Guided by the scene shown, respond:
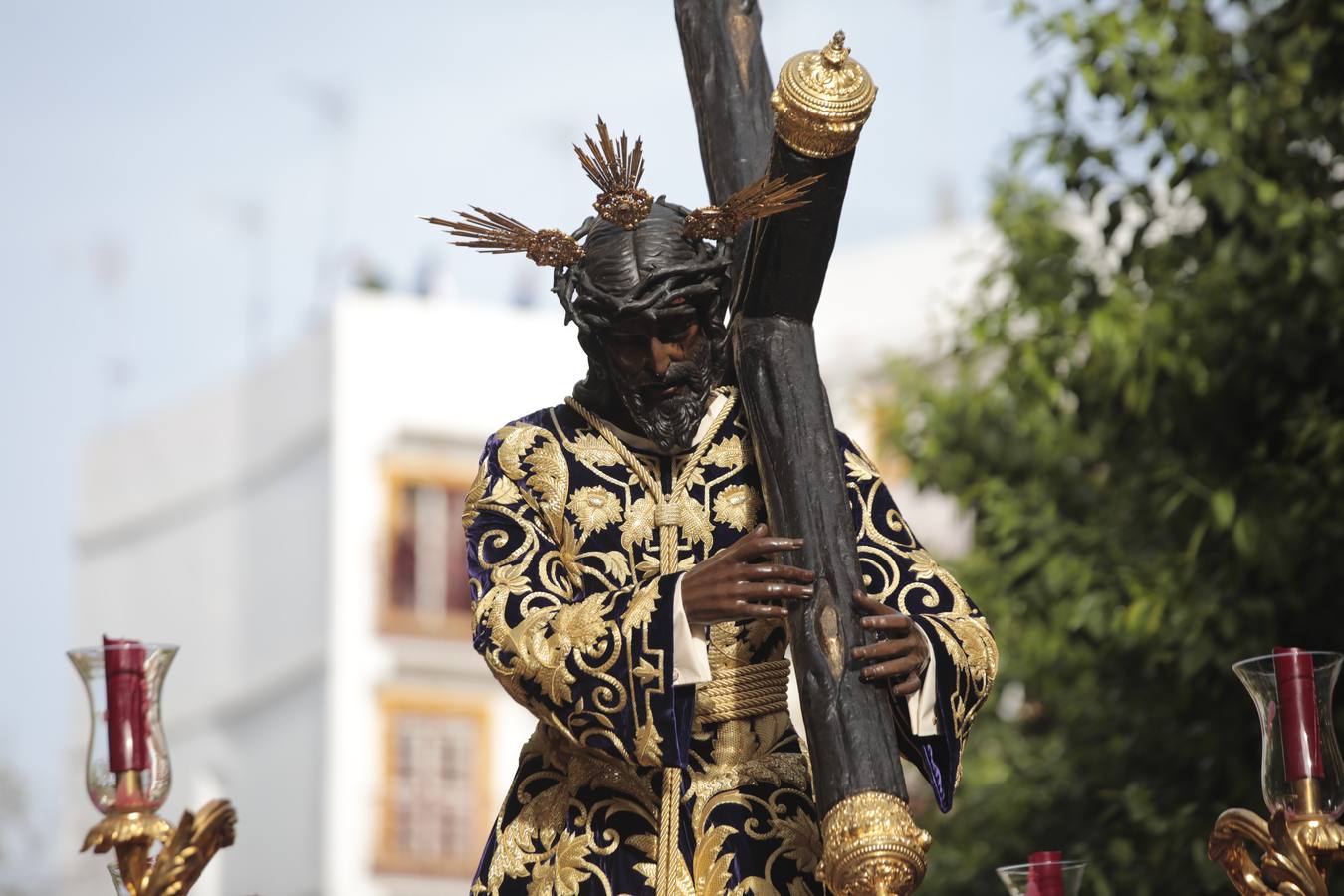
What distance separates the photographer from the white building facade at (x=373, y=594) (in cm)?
2333

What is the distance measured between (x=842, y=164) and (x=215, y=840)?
1843 millimetres

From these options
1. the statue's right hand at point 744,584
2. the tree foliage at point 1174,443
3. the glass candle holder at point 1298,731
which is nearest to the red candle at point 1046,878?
the glass candle holder at point 1298,731

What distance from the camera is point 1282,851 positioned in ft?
17.1

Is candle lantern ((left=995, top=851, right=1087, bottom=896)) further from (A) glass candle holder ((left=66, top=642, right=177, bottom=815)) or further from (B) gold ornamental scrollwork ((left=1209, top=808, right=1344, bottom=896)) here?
(A) glass candle holder ((left=66, top=642, right=177, bottom=815))

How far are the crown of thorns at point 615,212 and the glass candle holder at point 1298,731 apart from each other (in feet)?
4.41

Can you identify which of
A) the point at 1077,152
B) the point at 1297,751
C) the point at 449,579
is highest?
the point at 449,579

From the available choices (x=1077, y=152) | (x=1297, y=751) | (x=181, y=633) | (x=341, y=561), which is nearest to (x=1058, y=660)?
(x=1077, y=152)

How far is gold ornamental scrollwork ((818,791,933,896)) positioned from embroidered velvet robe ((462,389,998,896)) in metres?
0.31

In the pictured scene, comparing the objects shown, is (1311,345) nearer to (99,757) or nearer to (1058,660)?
(1058,660)

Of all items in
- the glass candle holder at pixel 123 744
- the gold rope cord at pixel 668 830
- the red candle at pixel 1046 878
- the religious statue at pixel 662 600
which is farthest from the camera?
the red candle at pixel 1046 878

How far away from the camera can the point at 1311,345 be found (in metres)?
9.34

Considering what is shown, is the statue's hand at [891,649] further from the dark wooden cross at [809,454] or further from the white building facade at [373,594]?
the white building facade at [373,594]

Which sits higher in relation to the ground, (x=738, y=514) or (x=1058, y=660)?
(x=1058, y=660)

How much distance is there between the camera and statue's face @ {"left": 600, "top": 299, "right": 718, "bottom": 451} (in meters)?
5.12
